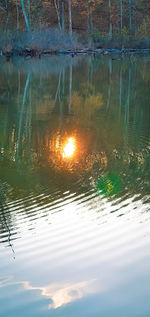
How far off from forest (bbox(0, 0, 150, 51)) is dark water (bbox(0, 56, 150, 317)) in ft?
69.7

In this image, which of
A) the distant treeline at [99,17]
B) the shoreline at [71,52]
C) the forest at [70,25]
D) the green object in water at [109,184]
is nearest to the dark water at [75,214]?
the green object in water at [109,184]

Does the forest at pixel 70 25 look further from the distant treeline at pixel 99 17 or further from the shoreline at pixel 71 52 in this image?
the shoreline at pixel 71 52

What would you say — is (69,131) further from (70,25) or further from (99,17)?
(99,17)

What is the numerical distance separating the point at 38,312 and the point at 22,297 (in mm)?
233

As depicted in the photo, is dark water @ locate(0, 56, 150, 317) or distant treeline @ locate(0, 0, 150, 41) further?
distant treeline @ locate(0, 0, 150, 41)

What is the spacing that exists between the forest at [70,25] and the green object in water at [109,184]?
25052mm

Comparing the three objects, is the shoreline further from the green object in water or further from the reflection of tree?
the green object in water

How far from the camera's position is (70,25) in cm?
3466

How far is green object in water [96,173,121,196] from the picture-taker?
5148 mm

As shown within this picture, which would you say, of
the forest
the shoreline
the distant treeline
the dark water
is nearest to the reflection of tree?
the dark water

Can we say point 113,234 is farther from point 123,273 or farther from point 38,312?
point 38,312

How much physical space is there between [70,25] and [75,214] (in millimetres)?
31883

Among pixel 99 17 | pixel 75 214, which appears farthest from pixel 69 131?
pixel 99 17

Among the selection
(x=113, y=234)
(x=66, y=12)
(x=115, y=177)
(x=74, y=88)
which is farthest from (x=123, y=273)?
(x=66, y=12)
